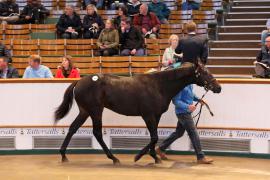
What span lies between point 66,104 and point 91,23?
5.29m

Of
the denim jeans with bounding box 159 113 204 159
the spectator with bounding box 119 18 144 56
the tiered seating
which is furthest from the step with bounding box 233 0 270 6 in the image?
the denim jeans with bounding box 159 113 204 159

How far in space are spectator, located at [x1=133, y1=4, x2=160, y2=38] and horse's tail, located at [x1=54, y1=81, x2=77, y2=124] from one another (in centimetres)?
524

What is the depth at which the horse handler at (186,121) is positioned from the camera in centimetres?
950

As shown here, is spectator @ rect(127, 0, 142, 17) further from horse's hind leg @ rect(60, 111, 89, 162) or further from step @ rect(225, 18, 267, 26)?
horse's hind leg @ rect(60, 111, 89, 162)

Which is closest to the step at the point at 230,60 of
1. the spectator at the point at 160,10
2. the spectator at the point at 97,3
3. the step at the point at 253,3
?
the spectator at the point at 160,10

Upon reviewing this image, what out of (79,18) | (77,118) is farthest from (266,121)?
(79,18)

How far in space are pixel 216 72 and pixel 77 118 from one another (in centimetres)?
513

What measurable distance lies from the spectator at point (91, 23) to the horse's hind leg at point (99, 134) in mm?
5302

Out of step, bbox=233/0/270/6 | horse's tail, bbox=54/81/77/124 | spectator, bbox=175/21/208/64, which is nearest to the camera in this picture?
horse's tail, bbox=54/81/77/124

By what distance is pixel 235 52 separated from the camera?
49.0ft

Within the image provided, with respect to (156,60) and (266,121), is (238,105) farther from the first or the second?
(156,60)

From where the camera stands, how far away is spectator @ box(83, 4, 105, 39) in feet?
48.3

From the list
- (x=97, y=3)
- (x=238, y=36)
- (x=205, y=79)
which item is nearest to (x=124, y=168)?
(x=205, y=79)

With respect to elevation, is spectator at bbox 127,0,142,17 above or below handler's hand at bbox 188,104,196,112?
above
